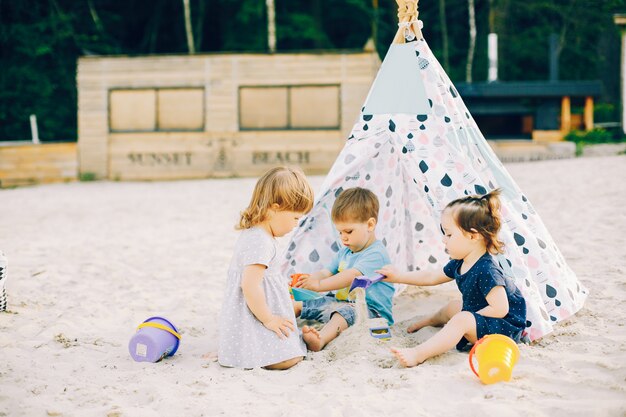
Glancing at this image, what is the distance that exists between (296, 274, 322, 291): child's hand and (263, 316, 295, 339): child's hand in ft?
1.86

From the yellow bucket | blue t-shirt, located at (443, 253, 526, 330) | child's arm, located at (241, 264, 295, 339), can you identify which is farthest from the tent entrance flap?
the yellow bucket

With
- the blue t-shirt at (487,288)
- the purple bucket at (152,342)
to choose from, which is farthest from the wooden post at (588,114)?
the purple bucket at (152,342)

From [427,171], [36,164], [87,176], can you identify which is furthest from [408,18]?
[36,164]

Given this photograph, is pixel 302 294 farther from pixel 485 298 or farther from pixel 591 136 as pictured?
pixel 591 136

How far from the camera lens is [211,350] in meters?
3.57

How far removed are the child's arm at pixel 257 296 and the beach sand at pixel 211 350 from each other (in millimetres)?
249

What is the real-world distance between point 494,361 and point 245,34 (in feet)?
73.1

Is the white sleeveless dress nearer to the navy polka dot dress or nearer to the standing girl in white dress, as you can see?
the standing girl in white dress

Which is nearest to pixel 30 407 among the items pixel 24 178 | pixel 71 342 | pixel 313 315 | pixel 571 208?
pixel 71 342

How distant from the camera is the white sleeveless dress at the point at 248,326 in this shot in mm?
Answer: 3146

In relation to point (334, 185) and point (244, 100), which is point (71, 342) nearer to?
point (334, 185)

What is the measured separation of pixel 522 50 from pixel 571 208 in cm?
1846

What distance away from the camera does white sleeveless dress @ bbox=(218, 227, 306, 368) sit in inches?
124

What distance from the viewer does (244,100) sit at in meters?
14.7
